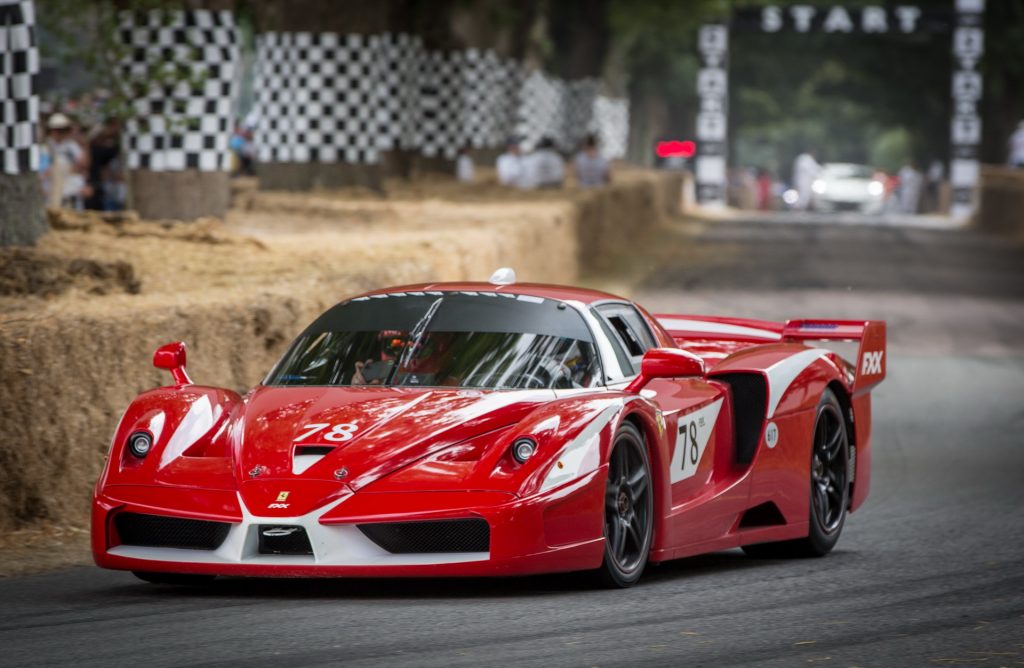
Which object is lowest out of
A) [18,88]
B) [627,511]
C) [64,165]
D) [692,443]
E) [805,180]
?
[805,180]

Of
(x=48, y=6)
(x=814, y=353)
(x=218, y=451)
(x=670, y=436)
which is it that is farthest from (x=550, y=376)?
(x=48, y=6)

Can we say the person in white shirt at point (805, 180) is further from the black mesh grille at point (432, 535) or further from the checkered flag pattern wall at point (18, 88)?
the black mesh grille at point (432, 535)

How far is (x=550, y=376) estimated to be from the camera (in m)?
7.93

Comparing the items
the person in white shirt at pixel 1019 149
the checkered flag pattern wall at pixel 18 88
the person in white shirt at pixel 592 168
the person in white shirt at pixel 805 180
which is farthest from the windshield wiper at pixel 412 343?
the person in white shirt at pixel 805 180

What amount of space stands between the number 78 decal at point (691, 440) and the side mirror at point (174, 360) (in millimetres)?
2083

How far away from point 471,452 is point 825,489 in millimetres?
2729

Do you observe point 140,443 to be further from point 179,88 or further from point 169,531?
point 179,88

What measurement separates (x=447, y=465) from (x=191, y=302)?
354 cm

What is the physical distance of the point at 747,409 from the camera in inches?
348

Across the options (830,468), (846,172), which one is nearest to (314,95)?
(830,468)

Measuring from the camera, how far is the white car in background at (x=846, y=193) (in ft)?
228

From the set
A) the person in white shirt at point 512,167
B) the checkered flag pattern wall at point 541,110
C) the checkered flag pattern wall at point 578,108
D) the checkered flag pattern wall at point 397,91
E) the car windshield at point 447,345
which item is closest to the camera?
the car windshield at point 447,345

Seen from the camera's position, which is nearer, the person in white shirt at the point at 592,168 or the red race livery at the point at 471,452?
the red race livery at the point at 471,452

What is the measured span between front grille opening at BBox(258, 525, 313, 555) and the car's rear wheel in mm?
1144
